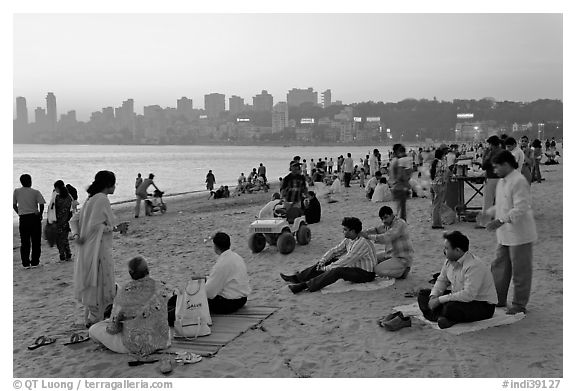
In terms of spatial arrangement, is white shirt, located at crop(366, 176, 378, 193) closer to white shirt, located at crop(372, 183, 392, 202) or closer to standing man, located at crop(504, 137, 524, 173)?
white shirt, located at crop(372, 183, 392, 202)

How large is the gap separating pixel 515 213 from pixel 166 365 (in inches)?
131

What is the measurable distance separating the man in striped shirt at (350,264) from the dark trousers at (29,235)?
15.7 ft

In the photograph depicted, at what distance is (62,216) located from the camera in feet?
28.6

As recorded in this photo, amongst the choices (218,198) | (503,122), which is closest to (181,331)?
(218,198)

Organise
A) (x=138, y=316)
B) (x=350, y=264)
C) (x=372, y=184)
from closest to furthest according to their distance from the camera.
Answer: (x=138, y=316) → (x=350, y=264) → (x=372, y=184)

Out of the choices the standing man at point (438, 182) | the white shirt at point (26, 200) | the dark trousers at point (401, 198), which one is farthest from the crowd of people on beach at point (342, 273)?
the white shirt at point (26, 200)

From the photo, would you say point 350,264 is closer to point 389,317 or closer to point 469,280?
point 389,317

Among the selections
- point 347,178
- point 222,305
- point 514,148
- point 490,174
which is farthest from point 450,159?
point 347,178

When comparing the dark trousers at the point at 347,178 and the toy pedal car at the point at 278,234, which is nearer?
the toy pedal car at the point at 278,234

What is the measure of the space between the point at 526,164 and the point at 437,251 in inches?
141

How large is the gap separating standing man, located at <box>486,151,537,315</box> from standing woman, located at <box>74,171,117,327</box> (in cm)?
375

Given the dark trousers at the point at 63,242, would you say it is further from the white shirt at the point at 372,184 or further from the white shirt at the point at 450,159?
the white shirt at the point at 372,184

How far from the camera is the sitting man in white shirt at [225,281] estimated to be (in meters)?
5.29

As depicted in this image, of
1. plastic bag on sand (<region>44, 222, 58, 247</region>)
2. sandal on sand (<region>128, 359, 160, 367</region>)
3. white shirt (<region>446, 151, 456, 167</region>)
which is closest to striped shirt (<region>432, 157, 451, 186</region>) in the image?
white shirt (<region>446, 151, 456, 167</region>)
